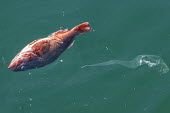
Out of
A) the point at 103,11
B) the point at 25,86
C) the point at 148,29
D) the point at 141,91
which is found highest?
the point at 103,11

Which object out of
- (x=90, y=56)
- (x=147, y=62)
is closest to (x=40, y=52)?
(x=90, y=56)

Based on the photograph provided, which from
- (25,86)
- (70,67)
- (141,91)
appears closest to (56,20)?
(70,67)

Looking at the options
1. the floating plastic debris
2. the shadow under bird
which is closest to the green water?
the floating plastic debris

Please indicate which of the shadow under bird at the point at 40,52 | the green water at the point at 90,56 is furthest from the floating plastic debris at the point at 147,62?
the shadow under bird at the point at 40,52

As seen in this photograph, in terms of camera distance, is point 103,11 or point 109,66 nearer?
→ point 109,66

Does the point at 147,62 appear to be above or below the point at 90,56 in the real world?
below

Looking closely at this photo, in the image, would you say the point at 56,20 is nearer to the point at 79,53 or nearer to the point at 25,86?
the point at 79,53

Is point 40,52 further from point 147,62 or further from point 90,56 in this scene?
point 147,62
